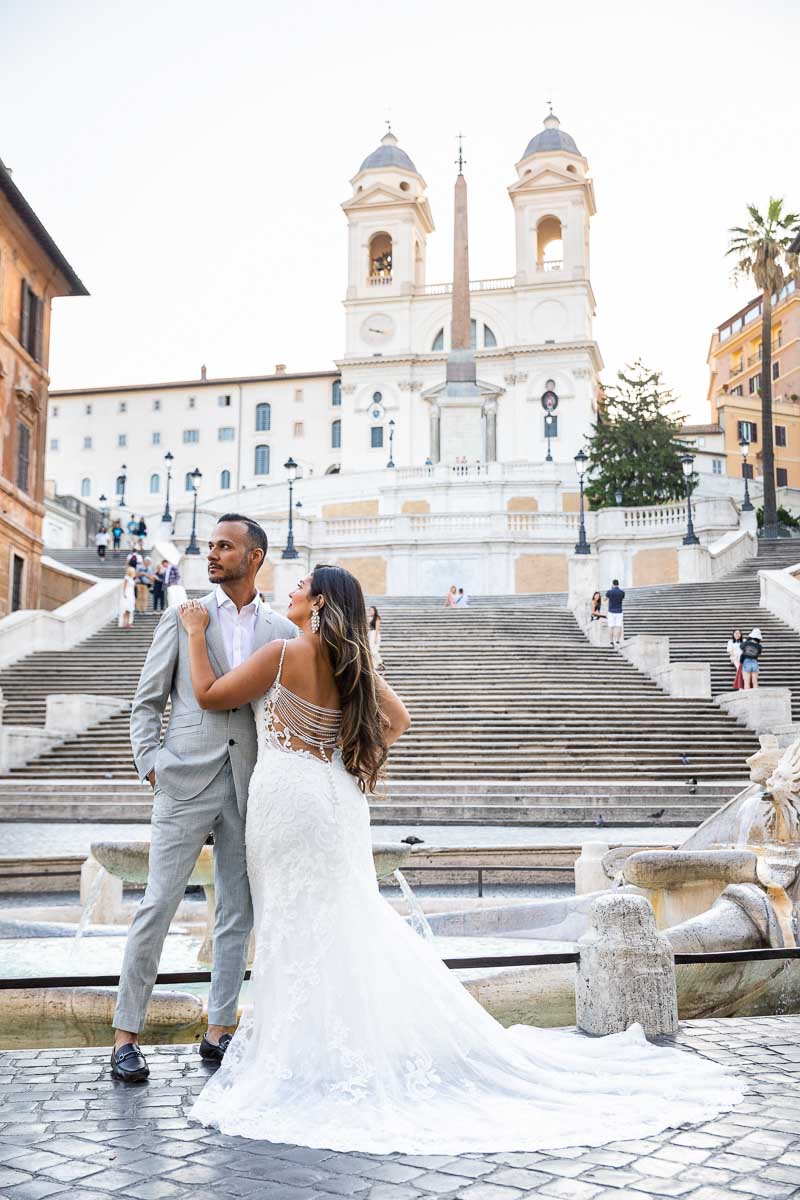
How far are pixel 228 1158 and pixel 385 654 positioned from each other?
21.1 meters

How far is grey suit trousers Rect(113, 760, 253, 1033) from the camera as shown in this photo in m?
4.49

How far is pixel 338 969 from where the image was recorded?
429 centimetres

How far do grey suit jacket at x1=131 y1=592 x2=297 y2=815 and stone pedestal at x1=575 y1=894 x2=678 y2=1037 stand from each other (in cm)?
170

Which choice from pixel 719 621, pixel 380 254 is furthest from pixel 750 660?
pixel 380 254

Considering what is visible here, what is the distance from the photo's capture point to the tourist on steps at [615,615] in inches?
975

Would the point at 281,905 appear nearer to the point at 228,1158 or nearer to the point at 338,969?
the point at 338,969

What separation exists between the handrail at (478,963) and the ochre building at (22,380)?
25461 mm

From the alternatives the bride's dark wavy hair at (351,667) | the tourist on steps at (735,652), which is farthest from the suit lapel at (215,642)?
the tourist on steps at (735,652)

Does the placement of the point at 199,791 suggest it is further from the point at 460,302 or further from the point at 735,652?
the point at 460,302

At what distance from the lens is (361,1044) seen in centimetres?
413

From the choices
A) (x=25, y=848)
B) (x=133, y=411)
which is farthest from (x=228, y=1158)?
(x=133, y=411)

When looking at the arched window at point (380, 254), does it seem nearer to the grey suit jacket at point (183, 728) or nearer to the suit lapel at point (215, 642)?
the suit lapel at point (215, 642)

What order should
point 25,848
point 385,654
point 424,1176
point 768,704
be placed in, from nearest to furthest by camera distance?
point 424,1176 < point 25,848 < point 768,704 < point 385,654

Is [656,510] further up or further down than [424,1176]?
further up
